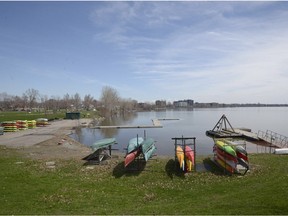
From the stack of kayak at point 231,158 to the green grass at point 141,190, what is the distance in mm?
598

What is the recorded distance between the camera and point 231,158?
1505 cm

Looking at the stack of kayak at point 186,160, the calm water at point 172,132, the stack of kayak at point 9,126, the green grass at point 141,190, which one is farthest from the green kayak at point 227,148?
the stack of kayak at point 9,126

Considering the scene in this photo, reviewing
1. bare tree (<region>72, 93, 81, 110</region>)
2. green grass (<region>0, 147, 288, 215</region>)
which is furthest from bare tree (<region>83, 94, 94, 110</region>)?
green grass (<region>0, 147, 288, 215</region>)

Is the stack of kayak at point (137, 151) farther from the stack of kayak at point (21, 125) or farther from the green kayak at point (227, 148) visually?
the stack of kayak at point (21, 125)

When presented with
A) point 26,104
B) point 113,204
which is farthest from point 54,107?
point 113,204

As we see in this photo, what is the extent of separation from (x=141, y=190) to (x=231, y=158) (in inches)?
216

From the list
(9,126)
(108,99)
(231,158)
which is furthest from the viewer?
(108,99)

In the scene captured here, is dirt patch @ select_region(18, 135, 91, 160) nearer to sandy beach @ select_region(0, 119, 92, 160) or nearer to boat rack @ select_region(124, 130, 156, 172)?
sandy beach @ select_region(0, 119, 92, 160)

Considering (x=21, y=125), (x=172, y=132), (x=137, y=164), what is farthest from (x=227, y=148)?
(x=21, y=125)

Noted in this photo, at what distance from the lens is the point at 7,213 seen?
355 inches

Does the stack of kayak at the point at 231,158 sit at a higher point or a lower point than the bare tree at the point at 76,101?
lower

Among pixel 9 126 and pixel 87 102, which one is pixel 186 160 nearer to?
pixel 9 126

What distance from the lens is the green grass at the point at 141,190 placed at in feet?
30.8

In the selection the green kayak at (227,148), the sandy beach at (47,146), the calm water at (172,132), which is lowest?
the calm water at (172,132)
